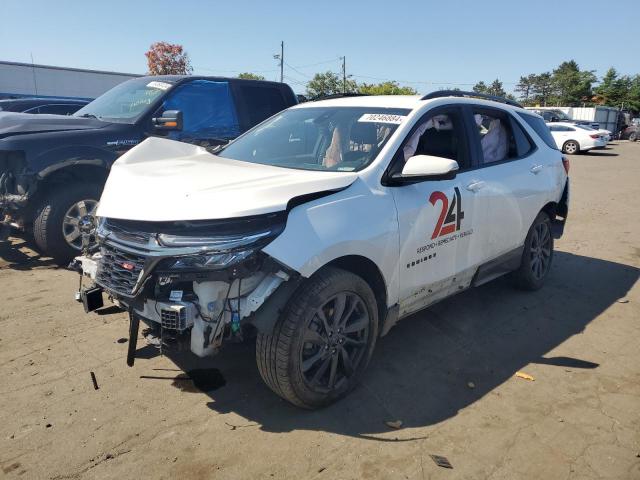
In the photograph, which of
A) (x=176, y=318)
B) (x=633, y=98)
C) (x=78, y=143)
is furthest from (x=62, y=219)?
(x=633, y=98)

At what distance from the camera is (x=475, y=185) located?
3.99 meters

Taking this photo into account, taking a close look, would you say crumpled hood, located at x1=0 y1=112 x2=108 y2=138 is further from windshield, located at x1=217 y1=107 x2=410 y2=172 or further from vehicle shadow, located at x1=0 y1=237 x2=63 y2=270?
windshield, located at x1=217 y1=107 x2=410 y2=172

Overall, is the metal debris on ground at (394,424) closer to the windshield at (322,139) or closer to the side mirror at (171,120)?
the windshield at (322,139)

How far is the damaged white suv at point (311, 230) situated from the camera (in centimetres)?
263

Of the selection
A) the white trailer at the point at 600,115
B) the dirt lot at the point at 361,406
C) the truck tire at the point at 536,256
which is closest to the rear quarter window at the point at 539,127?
the truck tire at the point at 536,256

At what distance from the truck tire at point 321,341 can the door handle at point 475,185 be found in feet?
4.48

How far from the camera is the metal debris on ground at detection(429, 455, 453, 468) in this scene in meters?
2.62

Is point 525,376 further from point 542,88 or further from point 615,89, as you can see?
point 542,88

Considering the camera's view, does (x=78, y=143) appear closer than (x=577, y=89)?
Yes

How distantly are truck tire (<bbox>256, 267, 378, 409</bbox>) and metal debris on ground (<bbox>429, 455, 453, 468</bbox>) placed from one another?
71 cm

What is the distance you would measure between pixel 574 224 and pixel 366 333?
271 inches

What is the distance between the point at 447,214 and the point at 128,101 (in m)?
4.51

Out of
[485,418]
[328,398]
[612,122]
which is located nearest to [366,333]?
[328,398]

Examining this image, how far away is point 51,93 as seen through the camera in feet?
102
